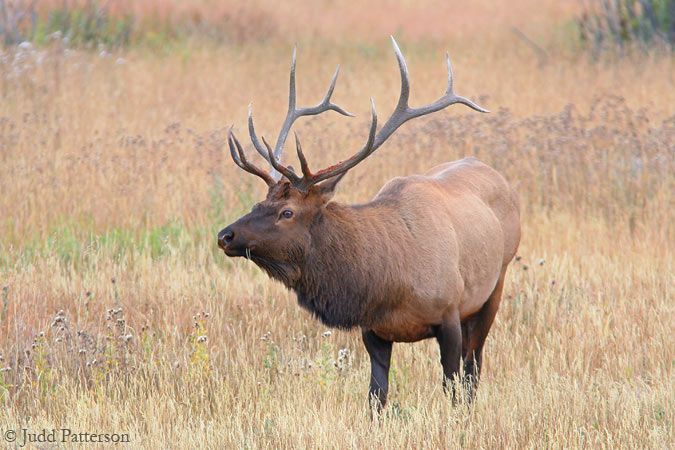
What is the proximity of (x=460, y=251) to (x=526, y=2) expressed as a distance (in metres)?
23.0

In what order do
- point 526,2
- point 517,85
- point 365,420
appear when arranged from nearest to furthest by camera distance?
point 365,420, point 517,85, point 526,2

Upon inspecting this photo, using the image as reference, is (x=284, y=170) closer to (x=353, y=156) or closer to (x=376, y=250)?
(x=353, y=156)

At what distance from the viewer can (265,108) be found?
44.8ft

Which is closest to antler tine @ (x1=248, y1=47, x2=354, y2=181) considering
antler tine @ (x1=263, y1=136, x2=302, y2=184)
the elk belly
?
antler tine @ (x1=263, y1=136, x2=302, y2=184)

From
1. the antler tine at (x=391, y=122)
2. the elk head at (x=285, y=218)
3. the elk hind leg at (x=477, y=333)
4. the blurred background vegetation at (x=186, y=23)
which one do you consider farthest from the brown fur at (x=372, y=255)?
the blurred background vegetation at (x=186, y=23)

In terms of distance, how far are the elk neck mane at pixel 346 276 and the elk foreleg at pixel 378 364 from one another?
0.30m

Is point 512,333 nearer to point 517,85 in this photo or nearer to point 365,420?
point 365,420

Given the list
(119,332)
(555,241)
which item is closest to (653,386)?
(555,241)

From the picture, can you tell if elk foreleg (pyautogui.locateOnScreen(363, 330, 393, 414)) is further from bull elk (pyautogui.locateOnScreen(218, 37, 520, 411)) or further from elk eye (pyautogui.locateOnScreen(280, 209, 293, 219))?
elk eye (pyautogui.locateOnScreen(280, 209, 293, 219))

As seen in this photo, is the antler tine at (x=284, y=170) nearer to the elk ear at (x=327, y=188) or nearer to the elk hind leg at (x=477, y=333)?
the elk ear at (x=327, y=188)

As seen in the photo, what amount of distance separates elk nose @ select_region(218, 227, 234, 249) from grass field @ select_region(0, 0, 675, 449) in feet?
3.39

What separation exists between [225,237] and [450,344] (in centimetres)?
151

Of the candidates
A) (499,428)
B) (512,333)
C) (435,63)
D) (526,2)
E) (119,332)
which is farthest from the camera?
(526,2)

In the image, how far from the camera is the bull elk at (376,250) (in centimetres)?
511
